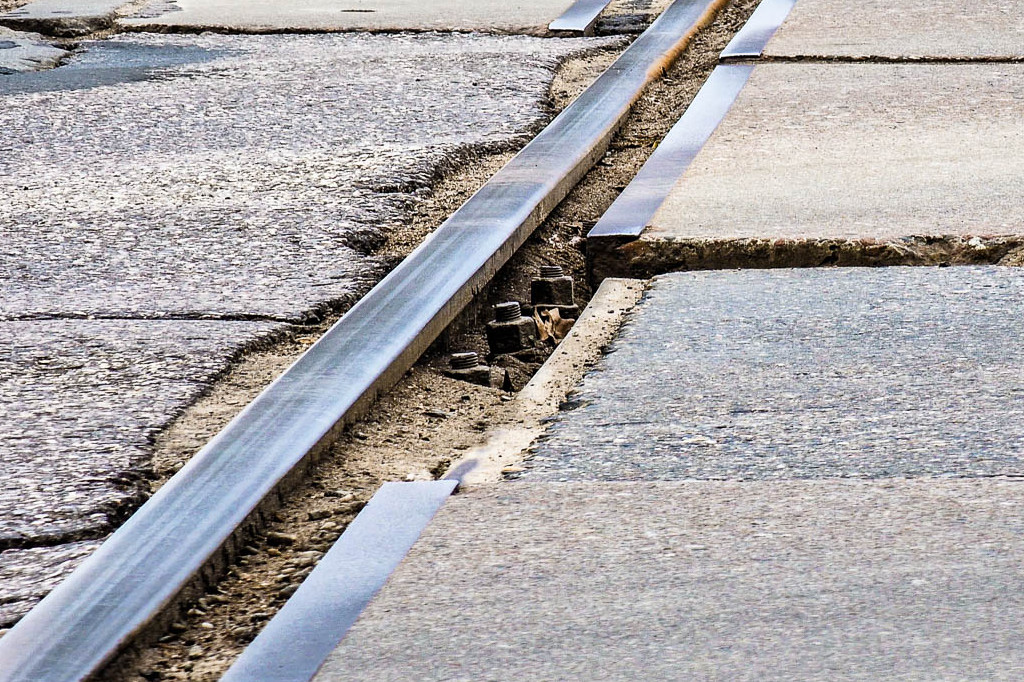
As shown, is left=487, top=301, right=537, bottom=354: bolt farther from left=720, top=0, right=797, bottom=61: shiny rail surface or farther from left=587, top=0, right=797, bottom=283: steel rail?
left=720, top=0, right=797, bottom=61: shiny rail surface

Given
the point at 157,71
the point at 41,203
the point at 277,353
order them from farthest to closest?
the point at 157,71, the point at 41,203, the point at 277,353

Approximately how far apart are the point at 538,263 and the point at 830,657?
1.48m

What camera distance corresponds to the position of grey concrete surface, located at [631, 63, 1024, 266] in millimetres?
2363

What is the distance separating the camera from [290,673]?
122cm

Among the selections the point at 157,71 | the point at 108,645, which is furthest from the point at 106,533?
the point at 157,71

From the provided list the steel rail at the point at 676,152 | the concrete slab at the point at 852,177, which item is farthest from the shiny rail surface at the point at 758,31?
the concrete slab at the point at 852,177

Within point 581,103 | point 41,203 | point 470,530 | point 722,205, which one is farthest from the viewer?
point 581,103

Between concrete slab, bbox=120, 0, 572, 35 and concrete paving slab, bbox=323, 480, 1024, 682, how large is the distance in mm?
3304

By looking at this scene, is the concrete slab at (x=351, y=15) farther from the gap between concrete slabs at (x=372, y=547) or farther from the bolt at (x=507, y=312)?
the gap between concrete slabs at (x=372, y=547)

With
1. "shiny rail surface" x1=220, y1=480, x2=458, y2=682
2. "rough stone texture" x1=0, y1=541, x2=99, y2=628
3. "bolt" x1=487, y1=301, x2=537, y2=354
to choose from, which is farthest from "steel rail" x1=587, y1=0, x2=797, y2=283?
"rough stone texture" x1=0, y1=541, x2=99, y2=628

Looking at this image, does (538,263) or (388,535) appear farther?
(538,263)

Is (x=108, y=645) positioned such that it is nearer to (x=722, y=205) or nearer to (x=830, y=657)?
(x=830, y=657)

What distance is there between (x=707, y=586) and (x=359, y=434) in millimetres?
631

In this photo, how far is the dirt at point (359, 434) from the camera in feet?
4.48
